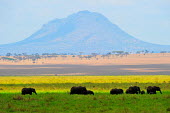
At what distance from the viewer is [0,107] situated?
1941 centimetres

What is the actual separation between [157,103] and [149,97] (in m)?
2.88

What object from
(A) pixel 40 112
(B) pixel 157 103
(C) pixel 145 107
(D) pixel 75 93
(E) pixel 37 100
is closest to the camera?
(A) pixel 40 112

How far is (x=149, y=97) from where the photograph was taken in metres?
23.2

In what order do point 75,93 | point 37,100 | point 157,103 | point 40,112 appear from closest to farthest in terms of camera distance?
point 40,112 → point 157,103 → point 37,100 → point 75,93

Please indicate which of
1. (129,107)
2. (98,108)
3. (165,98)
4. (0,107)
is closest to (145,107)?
(129,107)

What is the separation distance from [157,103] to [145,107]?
160 cm

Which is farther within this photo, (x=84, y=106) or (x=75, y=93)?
(x=75, y=93)

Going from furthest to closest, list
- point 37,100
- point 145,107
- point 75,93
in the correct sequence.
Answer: point 75,93, point 37,100, point 145,107

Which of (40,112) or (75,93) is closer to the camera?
(40,112)

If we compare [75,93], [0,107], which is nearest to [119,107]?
[0,107]

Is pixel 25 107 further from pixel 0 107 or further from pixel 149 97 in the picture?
pixel 149 97

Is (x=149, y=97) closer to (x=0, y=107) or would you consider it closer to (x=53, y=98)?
(x=53, y=98)

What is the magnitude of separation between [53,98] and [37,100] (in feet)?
3.92

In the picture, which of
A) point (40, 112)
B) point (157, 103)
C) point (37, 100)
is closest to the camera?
point (40, 112)
